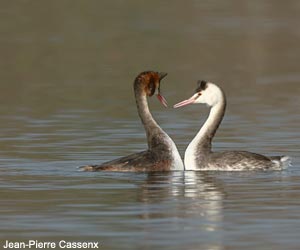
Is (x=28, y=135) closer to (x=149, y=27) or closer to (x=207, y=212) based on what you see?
(x=207, y=212)

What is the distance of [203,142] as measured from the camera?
810 inches

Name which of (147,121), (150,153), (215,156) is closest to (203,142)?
(215,156)

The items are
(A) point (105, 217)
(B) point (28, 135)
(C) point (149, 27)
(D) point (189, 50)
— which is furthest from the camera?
(C) point (149, 27)

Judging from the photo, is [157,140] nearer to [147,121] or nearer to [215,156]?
[147,121]

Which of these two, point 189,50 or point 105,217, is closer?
point 105,217

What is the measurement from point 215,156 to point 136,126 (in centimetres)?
581

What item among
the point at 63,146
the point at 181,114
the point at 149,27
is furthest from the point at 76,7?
the point at 63,146

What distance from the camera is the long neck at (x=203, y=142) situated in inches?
799

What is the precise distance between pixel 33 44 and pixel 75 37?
291 cm

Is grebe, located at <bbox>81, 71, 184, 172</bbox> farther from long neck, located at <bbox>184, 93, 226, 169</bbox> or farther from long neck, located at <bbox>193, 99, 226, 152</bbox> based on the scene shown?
long neck, located at <bbox>193, 99, 226, 152</bbox>

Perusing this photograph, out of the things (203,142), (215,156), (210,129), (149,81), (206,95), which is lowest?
(215,156)

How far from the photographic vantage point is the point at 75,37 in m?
48.1

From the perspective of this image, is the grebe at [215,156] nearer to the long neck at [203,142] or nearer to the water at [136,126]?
the long neck at [203,142]

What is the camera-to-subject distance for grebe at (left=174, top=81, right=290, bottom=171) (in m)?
19.9
